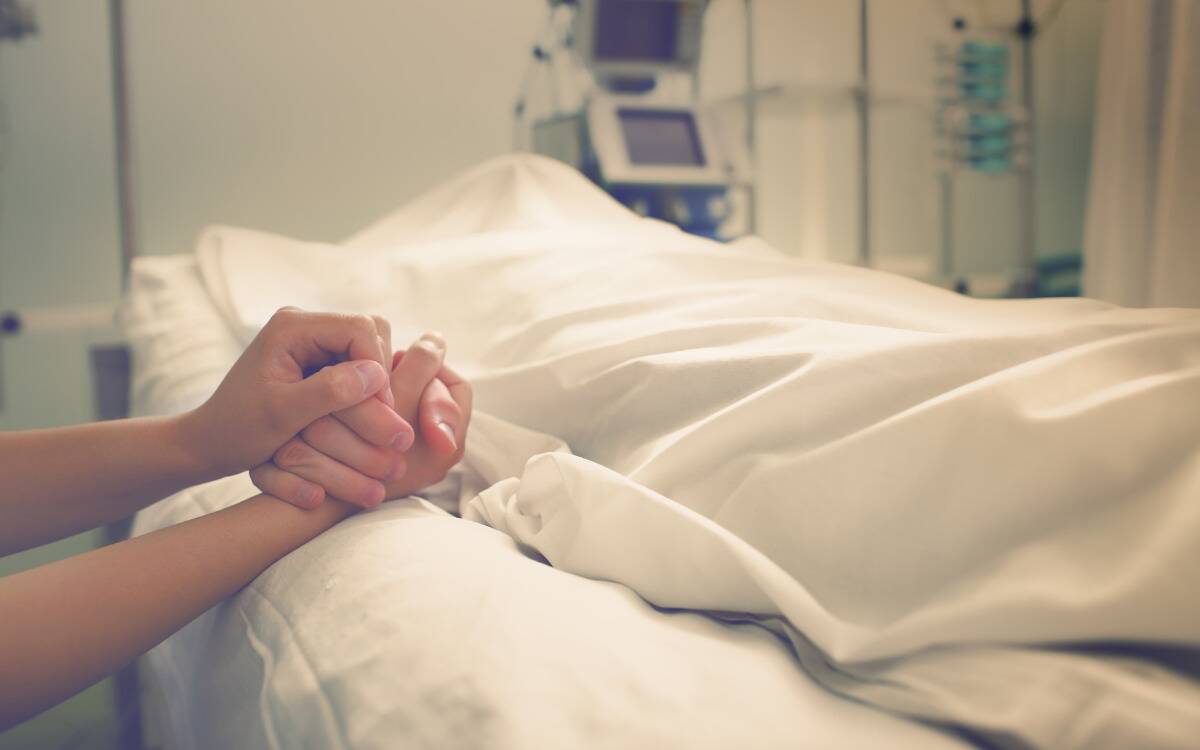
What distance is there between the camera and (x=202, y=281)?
3.54 feet

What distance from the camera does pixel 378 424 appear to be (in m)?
0.57

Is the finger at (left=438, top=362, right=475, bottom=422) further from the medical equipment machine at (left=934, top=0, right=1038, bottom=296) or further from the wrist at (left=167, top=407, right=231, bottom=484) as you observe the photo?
the medical equipment machine at (left=934, top=0, right=1038, bottom=296)

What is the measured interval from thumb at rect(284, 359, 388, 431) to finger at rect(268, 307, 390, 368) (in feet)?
0.07

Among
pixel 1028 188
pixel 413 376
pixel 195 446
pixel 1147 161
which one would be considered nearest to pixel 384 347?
pixel 413 376

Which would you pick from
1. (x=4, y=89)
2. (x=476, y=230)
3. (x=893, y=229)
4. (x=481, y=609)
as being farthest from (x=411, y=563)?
(x=893, y=229)

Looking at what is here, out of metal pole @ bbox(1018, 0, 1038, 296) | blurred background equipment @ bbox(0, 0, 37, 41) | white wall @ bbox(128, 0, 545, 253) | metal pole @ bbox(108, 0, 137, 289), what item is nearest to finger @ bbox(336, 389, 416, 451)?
metal pole @ bbox(108, 0, 137, 289)

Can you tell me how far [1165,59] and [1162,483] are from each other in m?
2.15

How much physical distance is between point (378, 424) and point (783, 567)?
0.97 ft

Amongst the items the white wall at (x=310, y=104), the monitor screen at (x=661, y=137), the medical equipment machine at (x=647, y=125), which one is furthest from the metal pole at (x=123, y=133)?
the monitor screen at (x=661, y=137)

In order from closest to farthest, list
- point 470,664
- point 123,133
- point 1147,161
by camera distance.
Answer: point 470,664
point 123,133
point 1147,161

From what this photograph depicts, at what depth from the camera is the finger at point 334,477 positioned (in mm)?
564

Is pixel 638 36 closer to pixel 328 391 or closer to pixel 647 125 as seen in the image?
pixel 647 125

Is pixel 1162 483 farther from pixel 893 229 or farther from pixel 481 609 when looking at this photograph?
pixel 893 229

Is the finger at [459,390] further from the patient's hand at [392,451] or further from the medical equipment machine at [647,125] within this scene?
the medical equipment machine at [647,125]
